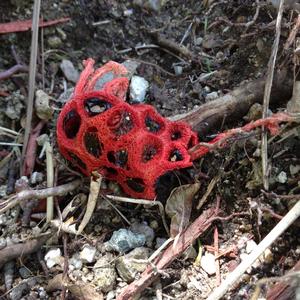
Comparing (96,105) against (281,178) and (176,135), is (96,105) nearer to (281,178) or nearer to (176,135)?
(176,135)

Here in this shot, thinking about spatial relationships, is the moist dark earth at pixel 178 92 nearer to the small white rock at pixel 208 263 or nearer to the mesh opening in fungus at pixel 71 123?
the small white rock at pixel 208 263

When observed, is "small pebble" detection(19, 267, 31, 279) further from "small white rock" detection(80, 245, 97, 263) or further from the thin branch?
the thin branch

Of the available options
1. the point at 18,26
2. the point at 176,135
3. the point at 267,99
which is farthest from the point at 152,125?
the point at 18,26

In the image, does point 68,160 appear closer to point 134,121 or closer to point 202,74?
point 134,121

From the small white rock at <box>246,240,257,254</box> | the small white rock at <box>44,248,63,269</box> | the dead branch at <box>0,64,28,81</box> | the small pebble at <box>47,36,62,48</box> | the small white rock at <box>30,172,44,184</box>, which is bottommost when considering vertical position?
the small white rock at <box>44,248,63,269</box>

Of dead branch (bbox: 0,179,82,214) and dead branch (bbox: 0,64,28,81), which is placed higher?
dead branch (bbox: 0,64,28,81)

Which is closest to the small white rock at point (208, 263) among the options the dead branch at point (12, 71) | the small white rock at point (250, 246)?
the small white rock at point (250, 246)

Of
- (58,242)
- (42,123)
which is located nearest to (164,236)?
(58,242)

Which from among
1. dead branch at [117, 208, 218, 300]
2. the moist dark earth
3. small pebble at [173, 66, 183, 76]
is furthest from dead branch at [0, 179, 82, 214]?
small pebble at [173, 66, 183, 76]

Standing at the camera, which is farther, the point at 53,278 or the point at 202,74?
the point at 202,74

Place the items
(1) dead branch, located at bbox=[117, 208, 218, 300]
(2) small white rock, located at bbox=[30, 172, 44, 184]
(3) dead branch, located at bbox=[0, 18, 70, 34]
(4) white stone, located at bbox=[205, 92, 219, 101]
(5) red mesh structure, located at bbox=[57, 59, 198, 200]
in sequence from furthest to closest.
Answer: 1. (3) dead branch, located at bbox=[0, 18, 70, 34]
2. (4) white stone, located at bbox=[205, 92, 219, 101]
3. (2) small white rock, located at bbox=[30, 172, 44, 184]
4. (5) red mesh structure, located at bbox=[57, 59, 198, 200]
5. (1) dead branch, located at bbox=[117, 208, 218, 300]
